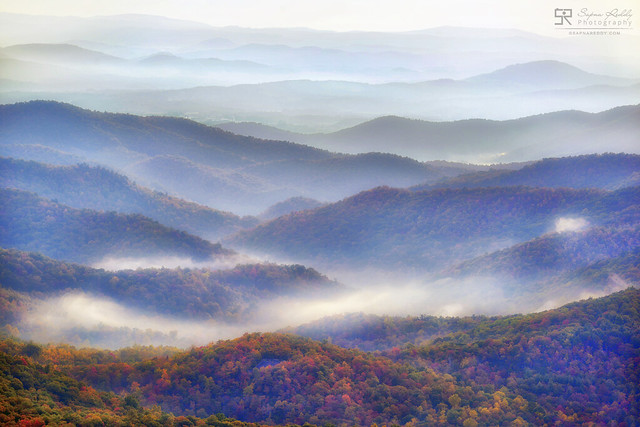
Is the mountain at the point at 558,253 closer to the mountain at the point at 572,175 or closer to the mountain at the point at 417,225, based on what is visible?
the mountain at the point at 417,225

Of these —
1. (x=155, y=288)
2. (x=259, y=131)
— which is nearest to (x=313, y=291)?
(x=155, y=288)

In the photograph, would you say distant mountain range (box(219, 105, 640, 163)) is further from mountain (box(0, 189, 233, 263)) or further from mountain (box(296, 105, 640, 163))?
mountain (box(0, 189, 233, 263))

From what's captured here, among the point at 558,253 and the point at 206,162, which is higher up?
the point at 206,162

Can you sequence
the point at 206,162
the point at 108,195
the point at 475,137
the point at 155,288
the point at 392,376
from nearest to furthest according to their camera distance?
1. the point at 392,376
2. the point at 155,288
3. the point at 108,195
4. the point at 206,162
5. the point at 475,137

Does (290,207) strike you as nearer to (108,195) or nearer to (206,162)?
(108,195)

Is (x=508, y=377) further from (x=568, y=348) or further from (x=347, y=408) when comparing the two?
(x=347, y=408)

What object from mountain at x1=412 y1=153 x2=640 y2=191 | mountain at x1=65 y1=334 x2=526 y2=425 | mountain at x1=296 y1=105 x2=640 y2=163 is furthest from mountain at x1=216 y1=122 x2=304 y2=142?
mountain at x1=65 y1=334 x2=526 y2=425
